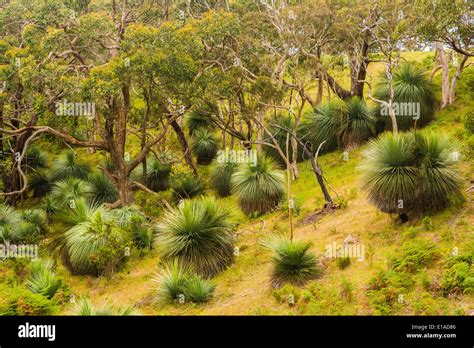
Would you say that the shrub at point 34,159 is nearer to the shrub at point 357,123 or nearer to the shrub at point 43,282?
the shrub at point 357,123

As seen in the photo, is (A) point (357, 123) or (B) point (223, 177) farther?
(A) point (357, 123)

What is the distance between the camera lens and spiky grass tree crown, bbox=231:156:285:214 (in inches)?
865

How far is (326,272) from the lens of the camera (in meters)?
15.5

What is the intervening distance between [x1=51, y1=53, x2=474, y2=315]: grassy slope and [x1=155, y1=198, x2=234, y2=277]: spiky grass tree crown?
51 centimetres

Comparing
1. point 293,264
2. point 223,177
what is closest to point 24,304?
point 293,264

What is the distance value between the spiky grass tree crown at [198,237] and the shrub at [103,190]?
8303 mm

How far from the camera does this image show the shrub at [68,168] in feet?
94.9

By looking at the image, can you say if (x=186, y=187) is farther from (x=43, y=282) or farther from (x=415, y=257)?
(x=415, y=257)

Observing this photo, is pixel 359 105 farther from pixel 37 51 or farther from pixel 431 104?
pixel 37 51

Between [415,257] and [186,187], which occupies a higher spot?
[186,187]

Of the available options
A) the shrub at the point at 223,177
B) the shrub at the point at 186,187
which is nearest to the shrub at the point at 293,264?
the shrub at the point at 223,177

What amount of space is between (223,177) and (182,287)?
10769 mm

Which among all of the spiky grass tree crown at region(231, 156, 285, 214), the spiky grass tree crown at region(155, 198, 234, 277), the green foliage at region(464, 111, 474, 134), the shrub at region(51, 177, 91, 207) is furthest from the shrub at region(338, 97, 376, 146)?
the spiky grass tree crown at region(155, 198, 234, 277)
